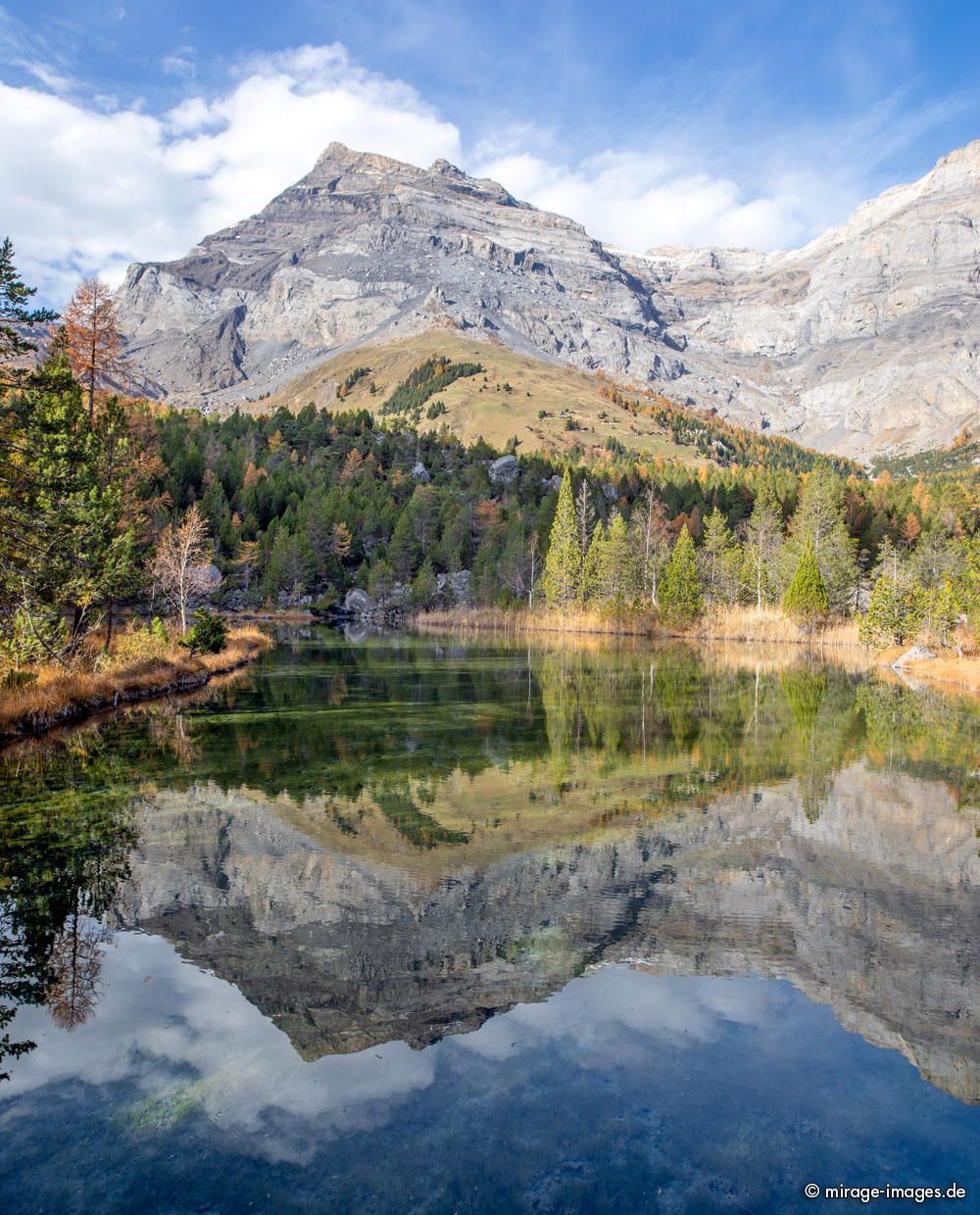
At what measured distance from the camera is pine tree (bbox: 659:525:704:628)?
69.6m

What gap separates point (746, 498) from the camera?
98688 mm

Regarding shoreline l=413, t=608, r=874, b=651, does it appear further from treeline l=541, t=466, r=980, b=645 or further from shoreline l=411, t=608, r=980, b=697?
treeline l=541, t=466, r=980, b=645

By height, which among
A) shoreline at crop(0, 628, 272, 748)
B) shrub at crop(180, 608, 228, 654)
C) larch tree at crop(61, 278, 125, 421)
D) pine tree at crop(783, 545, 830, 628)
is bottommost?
shoreline at crop(0, 628, 272, 748)

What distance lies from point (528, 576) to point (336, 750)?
78953 millimetres

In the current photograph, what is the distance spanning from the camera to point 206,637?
36750mm

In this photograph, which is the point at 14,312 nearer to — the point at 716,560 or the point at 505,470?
the point at 716,560

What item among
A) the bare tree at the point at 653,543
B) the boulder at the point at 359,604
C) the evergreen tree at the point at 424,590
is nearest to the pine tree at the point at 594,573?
the bare tree at the point at 653,543

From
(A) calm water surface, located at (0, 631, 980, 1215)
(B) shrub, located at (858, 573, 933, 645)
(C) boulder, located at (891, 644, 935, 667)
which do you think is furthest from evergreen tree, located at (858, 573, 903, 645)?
(A) calm water surface, located at (0, 631, 980, 1215)

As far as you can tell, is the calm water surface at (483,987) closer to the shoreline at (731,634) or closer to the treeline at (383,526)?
the treeline at (383,526)

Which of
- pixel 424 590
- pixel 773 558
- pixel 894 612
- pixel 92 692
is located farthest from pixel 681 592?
pixel 92 692

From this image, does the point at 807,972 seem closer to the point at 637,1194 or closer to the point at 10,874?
the point at 637,1194

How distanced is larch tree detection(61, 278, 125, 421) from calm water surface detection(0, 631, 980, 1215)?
16.1 meters

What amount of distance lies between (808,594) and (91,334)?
48954 mm

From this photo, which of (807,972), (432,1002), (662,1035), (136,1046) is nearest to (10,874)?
(136,1046)
